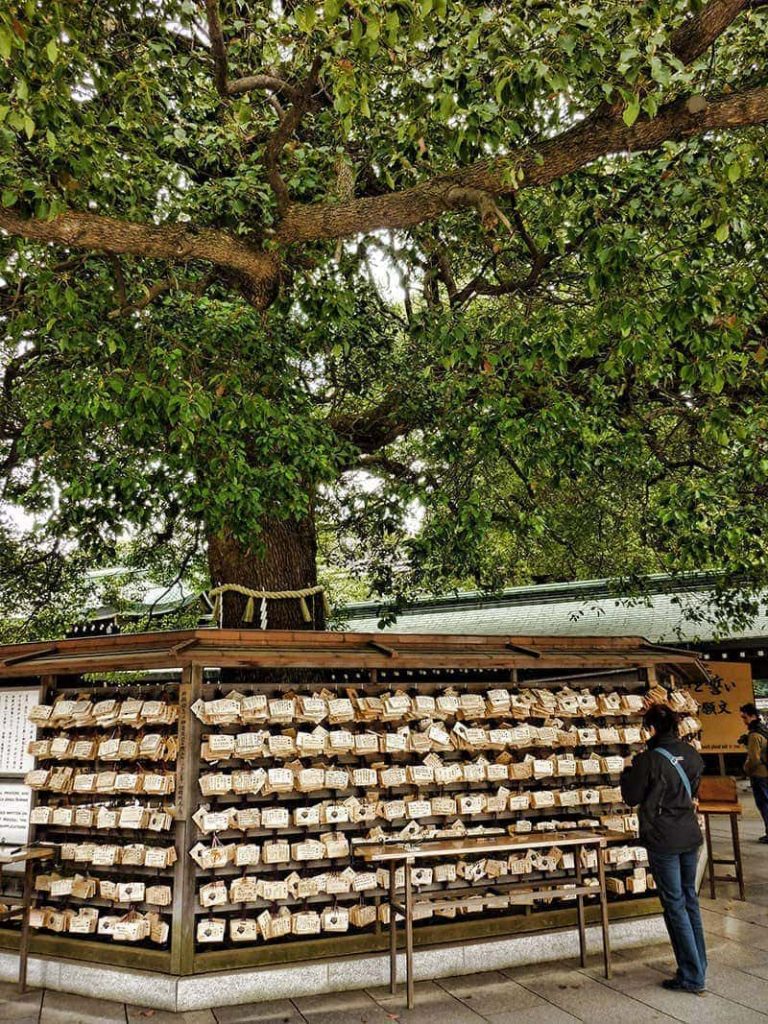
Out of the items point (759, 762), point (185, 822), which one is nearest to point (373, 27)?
point (185, 822)

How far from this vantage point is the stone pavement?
16.8 feet

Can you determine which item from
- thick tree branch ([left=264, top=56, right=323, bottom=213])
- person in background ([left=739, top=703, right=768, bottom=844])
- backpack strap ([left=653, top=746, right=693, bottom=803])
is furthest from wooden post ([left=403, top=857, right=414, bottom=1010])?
person in background ([left=739, top=703, right=768, bottom=844])

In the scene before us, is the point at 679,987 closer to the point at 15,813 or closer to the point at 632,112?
the point at 15,813

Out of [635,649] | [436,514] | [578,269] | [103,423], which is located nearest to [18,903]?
[103,423]

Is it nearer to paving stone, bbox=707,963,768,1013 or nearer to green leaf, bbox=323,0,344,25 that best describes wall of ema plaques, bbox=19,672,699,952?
paving stone, bbox=707,963,768,1013

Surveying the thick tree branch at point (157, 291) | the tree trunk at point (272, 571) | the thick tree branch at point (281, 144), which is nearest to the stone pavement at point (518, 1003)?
the tree trunk at point (272, 571)

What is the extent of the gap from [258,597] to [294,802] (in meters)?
2.00

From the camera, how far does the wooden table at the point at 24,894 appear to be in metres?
5.59

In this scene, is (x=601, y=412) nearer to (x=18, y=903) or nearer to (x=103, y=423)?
(x=103, y=423)

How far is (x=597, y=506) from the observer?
11.5 meters

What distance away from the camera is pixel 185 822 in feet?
18.0

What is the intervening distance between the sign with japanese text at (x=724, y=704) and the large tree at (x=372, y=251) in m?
5.95

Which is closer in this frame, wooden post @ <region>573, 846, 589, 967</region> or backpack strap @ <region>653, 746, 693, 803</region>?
backpack strap @ <region>653, 746, 693, 803</region>

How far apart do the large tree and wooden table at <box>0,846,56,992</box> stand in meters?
2.64
